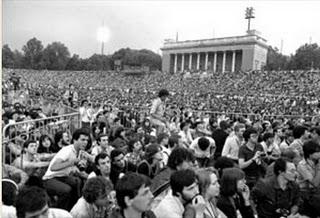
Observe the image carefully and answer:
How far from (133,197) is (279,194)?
2.52 meters

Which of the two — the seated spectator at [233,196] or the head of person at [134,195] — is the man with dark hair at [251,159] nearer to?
the seated spectator at [233,196]

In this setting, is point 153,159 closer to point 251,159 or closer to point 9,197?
point 251,159

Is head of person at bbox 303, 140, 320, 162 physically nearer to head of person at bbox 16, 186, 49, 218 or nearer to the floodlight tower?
head of person at bbox 16, 186, 49, 218

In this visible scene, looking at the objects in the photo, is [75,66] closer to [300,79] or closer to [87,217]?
[300,79]

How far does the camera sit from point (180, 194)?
3.51 meters

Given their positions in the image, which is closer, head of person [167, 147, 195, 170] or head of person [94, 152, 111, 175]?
head of person [167, 147, 195, 170]

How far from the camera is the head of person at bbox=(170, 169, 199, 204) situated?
348 centimetres

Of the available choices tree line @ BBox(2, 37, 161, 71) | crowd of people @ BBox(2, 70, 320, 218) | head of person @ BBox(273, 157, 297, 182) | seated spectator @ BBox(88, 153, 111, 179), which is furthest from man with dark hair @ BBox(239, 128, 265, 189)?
tree line @ BBox(2, 37, 161, 71)

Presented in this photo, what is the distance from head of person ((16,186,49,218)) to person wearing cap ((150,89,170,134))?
505 cm

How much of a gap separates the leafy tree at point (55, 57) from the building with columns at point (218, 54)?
79.5ft

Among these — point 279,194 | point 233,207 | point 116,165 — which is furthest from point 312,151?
point 116,165

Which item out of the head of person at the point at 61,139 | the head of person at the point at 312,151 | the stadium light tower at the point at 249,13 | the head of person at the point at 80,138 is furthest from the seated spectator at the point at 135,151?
the stadium light tower at the point at 249,13

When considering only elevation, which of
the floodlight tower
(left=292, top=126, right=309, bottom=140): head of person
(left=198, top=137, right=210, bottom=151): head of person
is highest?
the floodlight tower

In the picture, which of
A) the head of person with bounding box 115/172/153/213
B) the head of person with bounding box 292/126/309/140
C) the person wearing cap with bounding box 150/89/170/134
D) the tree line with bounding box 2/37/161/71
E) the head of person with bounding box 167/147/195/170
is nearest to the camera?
the head of person with bounding box 115/172/153/213
